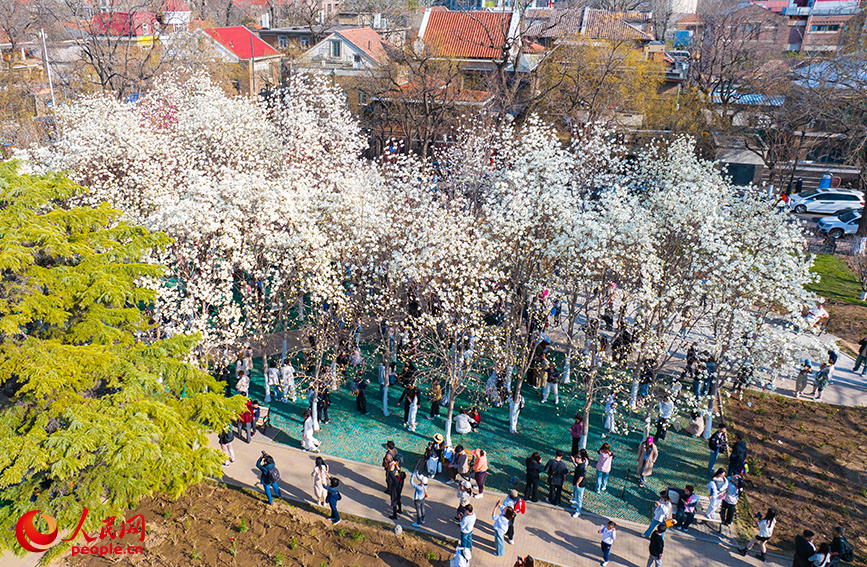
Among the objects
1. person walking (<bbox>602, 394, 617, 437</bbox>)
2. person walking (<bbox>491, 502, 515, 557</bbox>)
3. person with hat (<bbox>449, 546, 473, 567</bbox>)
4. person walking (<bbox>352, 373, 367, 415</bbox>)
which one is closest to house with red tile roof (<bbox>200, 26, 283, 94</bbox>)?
person walking (<bbox>352, 373, 367, 415</bbox>)

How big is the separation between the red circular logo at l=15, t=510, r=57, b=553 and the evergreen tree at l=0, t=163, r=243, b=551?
Answer: 6.3 inches

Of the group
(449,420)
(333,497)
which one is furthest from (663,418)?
(333,497)

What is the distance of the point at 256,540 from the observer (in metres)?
13.7

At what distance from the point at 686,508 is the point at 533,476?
355 cm

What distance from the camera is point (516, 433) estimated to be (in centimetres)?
1780

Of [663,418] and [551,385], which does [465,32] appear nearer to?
[551,385]

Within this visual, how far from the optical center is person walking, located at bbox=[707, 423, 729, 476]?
629 inches

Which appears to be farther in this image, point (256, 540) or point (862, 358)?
point (862, 358)

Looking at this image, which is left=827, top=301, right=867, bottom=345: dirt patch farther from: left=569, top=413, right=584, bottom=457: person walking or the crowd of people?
left=569, top=413, right=584, bottom=457: person walking

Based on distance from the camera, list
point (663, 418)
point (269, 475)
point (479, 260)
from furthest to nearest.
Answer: point (663, 418)
point (479, 260)
point (269, 475)

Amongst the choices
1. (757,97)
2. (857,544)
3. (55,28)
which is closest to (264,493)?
(857,544)

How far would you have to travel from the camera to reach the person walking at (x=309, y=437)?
16453 millimetres

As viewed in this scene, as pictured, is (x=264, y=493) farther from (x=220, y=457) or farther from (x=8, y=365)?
(x=8, y=365)

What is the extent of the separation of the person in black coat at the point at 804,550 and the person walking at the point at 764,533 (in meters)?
0.58
